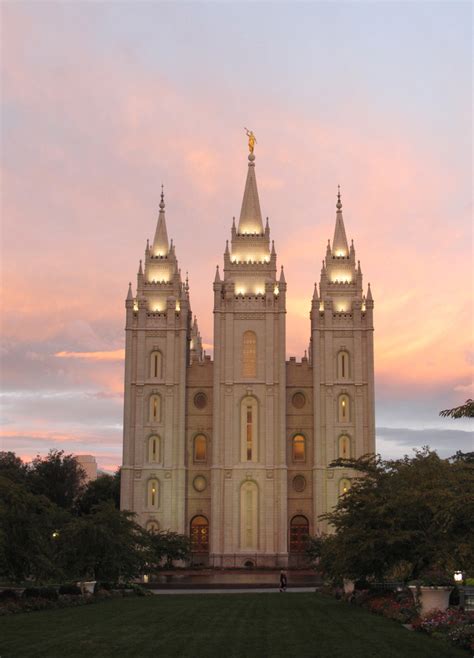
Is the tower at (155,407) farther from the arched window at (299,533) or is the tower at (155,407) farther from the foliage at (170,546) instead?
the arched window at (299,533)

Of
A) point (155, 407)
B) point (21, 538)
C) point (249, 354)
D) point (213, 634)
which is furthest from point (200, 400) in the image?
point (213, 634)

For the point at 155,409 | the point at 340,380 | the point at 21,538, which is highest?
the point at 340,380

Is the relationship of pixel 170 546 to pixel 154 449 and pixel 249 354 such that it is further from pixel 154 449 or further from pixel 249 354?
pixel 249 354

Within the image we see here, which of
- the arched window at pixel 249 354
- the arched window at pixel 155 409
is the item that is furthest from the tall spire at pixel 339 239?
the arched window at pixel 155 409

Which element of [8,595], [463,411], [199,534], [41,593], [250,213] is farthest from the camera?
[250,213]

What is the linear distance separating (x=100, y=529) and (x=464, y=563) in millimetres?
15904

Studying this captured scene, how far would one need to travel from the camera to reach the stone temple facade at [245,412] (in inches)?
2719

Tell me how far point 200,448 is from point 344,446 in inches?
436

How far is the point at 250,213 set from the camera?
75250 mm

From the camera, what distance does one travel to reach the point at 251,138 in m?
79.2

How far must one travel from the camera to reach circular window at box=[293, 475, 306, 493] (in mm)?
71125

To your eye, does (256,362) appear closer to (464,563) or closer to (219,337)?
(219,337)

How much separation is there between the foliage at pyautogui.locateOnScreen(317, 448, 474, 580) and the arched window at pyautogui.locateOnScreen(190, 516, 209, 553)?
132 ft

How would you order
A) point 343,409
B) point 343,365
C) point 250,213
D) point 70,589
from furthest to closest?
point 250,213, point 343,365, point 343,409, point 70,589
